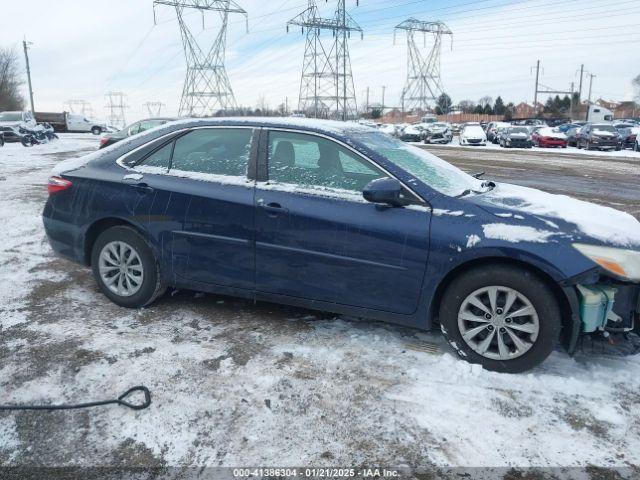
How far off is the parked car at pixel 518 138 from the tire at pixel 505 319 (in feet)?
101

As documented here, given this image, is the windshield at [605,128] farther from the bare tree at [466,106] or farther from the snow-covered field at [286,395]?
the bare tree at [466,106]

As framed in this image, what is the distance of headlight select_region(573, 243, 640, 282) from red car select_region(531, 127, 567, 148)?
3213cm

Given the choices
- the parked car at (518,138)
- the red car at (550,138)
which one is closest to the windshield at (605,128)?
the red car at (550,138)

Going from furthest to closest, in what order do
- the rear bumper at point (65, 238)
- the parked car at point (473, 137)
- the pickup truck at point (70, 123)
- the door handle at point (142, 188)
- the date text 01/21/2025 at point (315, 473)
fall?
the pickup truck at point (70, 123) → the parked car at point (473, 137) → the rear bumper at point (65, 238) → the door handle at point (142, 188) → the date text 01/21/2025 at point (315, 473)

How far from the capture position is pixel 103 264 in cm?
430

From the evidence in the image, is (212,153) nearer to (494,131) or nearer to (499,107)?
(494,131)

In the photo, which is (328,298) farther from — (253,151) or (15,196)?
(15,196)

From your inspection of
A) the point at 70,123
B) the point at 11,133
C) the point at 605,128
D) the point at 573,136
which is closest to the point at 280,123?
the point at 11,133

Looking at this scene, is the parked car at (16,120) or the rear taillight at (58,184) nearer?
the rear taillight at (58,184)

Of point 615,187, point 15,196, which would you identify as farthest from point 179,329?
point 615,187

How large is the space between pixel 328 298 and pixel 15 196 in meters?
8.68

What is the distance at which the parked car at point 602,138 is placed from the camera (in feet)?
93.1

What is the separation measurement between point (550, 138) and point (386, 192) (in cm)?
3249

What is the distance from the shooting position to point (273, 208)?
3674 millimetres
